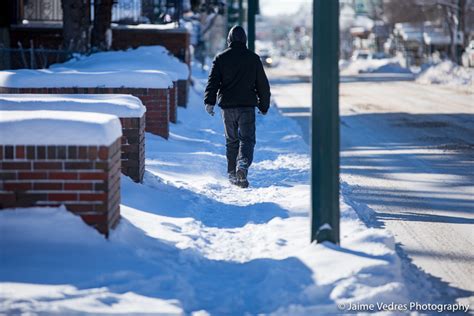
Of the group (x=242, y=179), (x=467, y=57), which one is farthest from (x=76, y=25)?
(x=467, y=57)

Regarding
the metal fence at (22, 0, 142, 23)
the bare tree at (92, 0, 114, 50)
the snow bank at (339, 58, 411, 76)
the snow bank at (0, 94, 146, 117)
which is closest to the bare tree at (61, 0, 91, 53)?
the bare tree at (92, 0, 114, 50)

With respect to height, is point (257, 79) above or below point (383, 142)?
above

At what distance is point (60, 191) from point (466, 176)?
7.06m

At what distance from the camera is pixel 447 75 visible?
4662 centimetres

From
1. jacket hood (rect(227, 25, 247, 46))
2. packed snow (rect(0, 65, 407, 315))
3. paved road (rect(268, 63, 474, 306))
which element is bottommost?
paved road (rect(268, 63, 474, 306))

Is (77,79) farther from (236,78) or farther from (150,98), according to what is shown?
(236,78)

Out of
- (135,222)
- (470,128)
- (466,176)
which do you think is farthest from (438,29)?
(135,222)

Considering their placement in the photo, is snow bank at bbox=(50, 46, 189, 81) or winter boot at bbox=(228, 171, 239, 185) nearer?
winter boot at bbox=(228, 171, 239, 185)

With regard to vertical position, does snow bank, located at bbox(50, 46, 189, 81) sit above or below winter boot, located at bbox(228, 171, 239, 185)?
above

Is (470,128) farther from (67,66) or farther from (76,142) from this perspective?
(76,142)

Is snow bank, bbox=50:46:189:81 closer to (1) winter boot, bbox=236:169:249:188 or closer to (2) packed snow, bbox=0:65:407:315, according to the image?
(1) winter boot, bbox=236:169:249:188

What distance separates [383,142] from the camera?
678 inches

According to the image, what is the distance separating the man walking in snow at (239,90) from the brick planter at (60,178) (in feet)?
13.4

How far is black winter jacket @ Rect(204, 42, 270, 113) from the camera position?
35.3 ft
